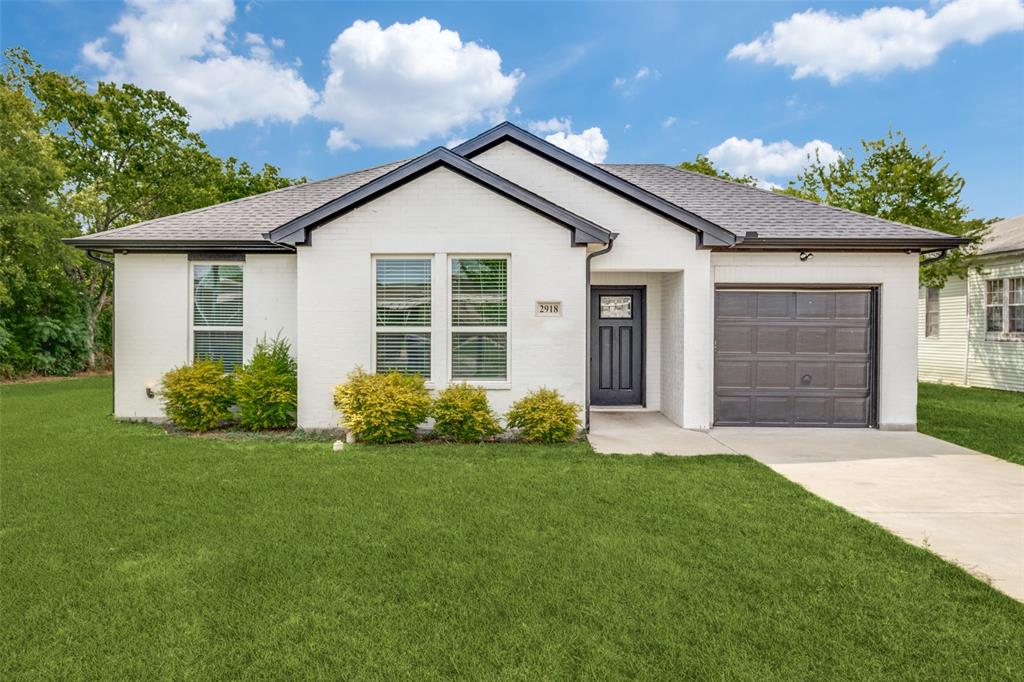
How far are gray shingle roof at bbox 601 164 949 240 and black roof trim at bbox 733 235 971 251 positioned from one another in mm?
64

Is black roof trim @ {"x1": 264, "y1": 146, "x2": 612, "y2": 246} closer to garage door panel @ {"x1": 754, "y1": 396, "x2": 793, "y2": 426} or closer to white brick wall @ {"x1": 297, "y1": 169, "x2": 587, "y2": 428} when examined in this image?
white brick wall @ {"x1": 297, "y1": 169, "x2": 587, "y2": 428}

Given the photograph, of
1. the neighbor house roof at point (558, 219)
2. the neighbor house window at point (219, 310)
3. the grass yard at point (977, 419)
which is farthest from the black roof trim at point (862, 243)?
the neighbor house window at point (219, 310)

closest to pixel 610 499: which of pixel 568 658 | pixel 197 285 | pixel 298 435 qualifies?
pixel 568 658

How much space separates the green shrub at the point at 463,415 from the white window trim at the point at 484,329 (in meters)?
0.42

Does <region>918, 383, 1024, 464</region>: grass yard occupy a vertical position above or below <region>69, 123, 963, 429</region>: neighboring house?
below

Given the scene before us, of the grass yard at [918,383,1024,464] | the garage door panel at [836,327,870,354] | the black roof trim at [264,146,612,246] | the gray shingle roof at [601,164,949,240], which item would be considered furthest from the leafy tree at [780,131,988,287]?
the black roof trim at [264,146,612,246]

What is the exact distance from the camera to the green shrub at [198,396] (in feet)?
26.6

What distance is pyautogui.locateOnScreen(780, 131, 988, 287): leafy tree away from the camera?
44.8 feet

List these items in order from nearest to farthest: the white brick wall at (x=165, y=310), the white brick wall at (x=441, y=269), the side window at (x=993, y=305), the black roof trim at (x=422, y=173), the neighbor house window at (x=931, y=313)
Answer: the black roof trim at (x=422, y=173), the white brick wall at (x=441, y=269), the white brick wall at (x=165, y=310), the side window at (x=993, y=305), the neighbor house window at (x=931, y=313)

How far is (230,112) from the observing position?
19.2 m

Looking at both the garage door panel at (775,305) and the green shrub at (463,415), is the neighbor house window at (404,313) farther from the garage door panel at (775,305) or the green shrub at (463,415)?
the garage door panel at (775,305)

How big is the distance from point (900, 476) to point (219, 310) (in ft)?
33.9

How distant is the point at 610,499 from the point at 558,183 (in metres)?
5.88

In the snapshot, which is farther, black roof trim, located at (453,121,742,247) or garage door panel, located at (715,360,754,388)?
garage door panel, located at (715,360,754,388)
